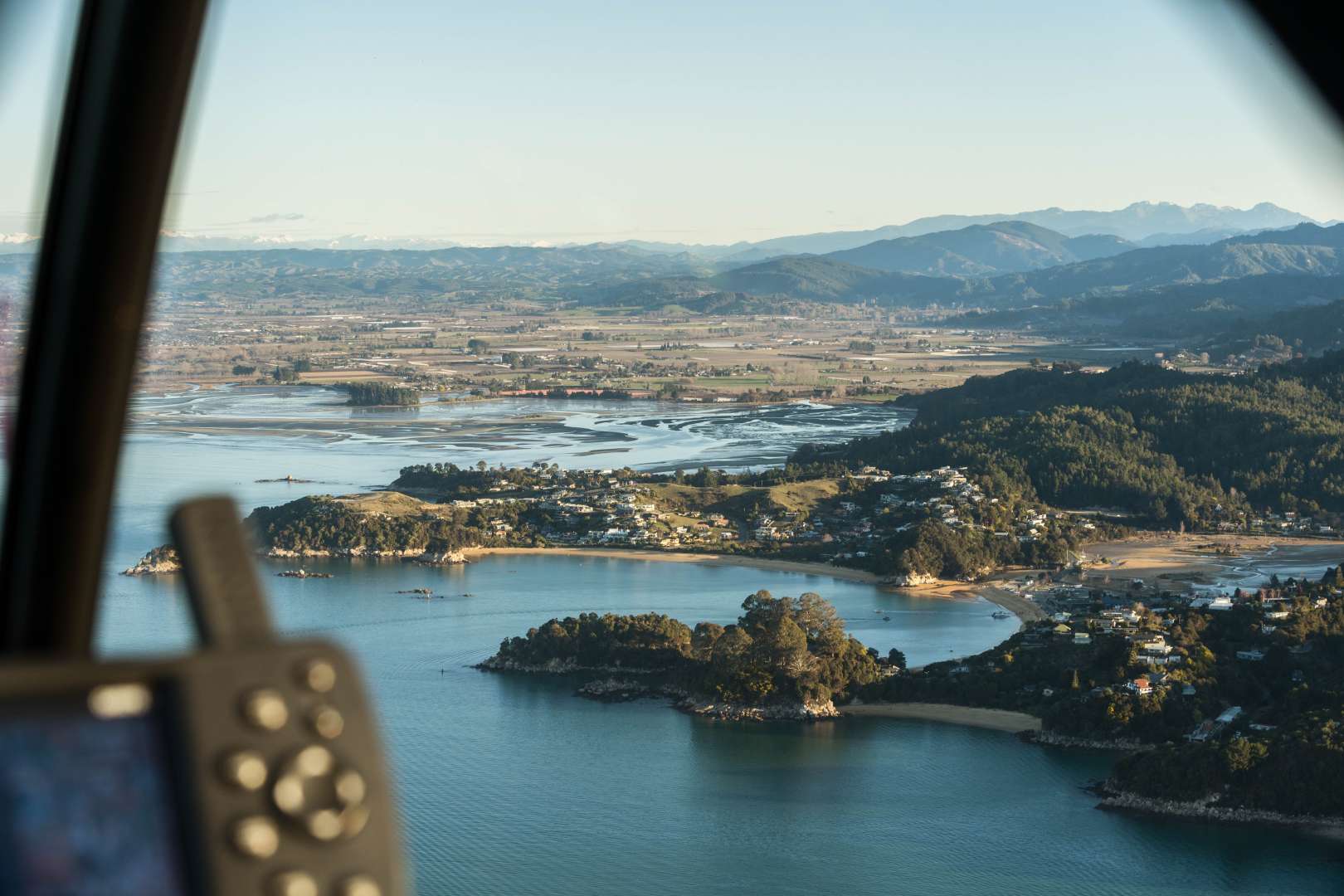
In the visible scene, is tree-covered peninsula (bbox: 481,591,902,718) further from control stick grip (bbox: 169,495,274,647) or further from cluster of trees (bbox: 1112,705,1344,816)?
control stick grip (bbox: 169,495,274,647)

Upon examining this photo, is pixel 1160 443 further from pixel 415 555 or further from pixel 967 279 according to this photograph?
pixel 967 279

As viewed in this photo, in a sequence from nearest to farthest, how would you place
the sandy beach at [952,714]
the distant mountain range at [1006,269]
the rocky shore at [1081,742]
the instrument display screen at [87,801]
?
1. the instrument display screen at [87,801]
2. the rocky shore at [1081,742]
3. the sandy beach at [952,714]
4. the distant mountain range at [1006,269]

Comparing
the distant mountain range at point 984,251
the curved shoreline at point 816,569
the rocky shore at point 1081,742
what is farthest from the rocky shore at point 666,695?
the distant mountain range at point 984,251

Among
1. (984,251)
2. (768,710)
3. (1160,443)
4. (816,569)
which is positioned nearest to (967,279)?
(984,251)

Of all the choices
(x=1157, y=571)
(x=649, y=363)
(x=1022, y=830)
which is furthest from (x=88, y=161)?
(x=649, y=363)

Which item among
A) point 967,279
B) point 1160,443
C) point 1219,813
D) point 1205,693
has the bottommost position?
point 1219,813

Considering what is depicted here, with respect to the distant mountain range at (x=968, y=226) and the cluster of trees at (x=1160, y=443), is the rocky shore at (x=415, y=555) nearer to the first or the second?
the cluster of trees at (x=1160, y=443)

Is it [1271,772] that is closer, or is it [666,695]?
[1271,772]

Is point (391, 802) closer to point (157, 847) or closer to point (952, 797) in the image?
point (157, 847)
